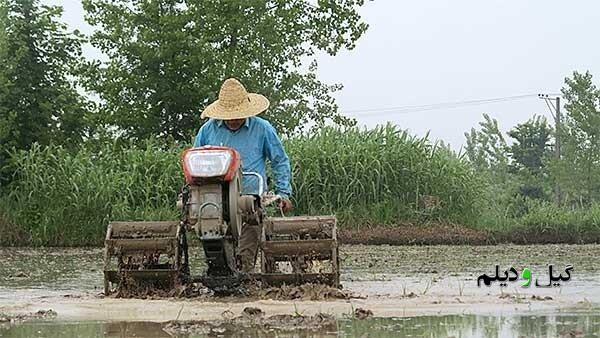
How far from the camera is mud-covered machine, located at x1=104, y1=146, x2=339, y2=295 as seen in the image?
276 inches

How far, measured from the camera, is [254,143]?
802cm

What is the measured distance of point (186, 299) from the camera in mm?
7305

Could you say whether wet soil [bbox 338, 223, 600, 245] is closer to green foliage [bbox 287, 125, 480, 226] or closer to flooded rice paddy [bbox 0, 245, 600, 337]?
green foliage [bbox 287, 125, 480, 226]

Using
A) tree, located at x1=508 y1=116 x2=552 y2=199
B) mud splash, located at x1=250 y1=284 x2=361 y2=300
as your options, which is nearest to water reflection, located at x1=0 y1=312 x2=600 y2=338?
mud splash, located at x1=250 y1=284 x2=361 y2=300

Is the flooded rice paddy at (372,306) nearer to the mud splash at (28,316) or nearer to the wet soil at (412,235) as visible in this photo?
the mud splash at (28,316)

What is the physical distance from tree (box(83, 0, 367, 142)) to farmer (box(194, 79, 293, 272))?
14869 mm

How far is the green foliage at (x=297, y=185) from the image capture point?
16.0m

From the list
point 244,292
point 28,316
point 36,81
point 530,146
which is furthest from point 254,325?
point 530,146

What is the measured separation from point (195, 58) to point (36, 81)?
3656 mm

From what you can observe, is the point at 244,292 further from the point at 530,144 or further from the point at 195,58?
the point at 530,144

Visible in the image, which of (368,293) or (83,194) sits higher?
(83,194)

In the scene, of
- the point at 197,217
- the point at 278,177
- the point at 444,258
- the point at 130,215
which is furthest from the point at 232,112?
the point at 130,215

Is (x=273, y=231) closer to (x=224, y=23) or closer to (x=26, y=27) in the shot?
(x=26, y=27)

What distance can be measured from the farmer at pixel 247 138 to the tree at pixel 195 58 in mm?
14869
